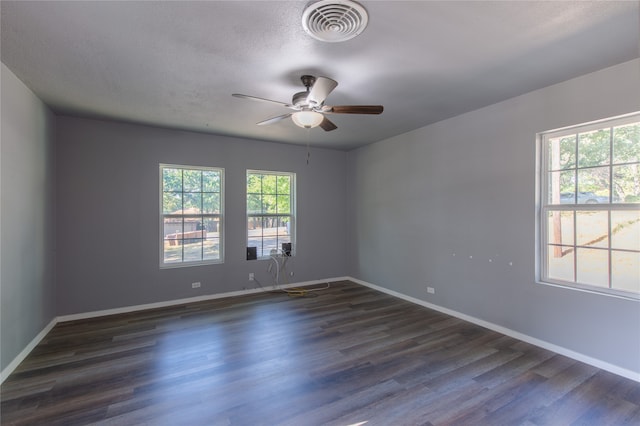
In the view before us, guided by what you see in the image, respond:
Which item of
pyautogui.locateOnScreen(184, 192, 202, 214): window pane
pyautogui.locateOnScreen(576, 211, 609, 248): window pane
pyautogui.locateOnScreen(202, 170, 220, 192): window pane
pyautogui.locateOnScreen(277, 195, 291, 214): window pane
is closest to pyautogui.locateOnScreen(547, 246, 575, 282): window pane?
pyautogui.locateOnScreen(576, 211, 609, 248): window pane

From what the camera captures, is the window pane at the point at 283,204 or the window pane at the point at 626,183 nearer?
the window pane at the point at 626,183

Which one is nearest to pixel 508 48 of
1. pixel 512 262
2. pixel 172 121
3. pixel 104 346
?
pixel 512 262

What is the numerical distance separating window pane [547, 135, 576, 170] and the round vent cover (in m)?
2.56

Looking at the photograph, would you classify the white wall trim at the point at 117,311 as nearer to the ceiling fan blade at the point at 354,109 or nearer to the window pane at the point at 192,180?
the window pane at the point at 192,180

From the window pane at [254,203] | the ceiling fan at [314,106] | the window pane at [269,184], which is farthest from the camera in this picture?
the window pane at [269,184]

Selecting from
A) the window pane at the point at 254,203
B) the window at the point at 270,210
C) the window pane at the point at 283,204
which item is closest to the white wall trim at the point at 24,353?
the window at the point at 270,210

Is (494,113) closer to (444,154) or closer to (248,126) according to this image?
(444,154)

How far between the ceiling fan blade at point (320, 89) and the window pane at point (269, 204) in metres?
2.99

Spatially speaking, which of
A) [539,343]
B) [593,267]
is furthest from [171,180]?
[593,267]

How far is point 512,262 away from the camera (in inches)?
133

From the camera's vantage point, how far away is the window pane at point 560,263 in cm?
299

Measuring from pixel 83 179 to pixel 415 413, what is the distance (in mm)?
4804

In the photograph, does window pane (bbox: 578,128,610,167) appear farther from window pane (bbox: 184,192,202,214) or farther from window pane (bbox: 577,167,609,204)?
window pane (bbox: 184,192,202,214)

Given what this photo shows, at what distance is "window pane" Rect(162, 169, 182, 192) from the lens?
457 cm
